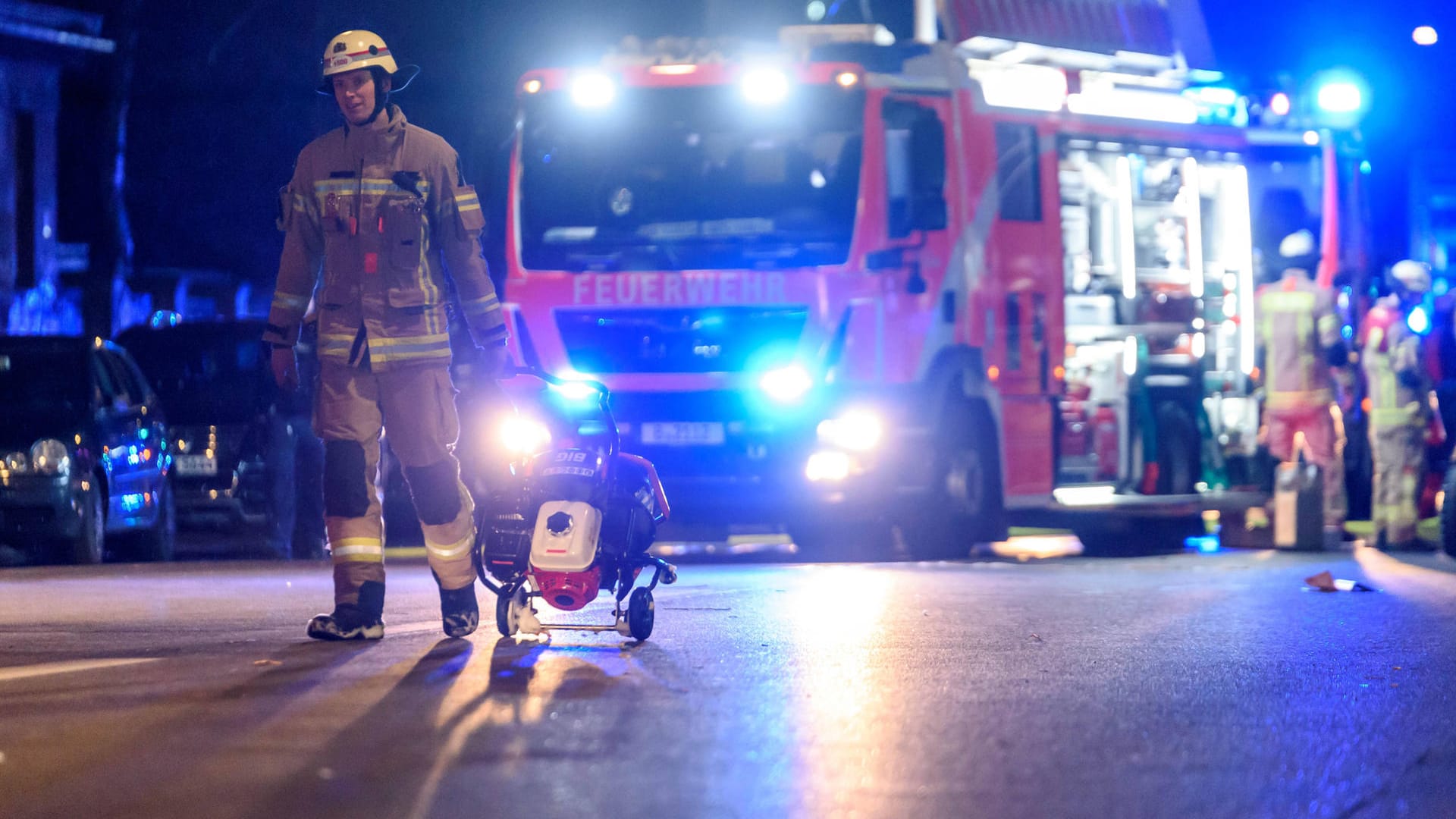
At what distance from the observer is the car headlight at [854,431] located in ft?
44.6

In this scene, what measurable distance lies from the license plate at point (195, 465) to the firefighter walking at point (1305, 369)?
306 inches

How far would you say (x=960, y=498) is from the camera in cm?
1445

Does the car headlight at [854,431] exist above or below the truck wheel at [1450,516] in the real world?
above

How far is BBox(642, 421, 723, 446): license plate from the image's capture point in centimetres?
1363

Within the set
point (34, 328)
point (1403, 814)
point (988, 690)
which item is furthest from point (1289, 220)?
point (34, 328)

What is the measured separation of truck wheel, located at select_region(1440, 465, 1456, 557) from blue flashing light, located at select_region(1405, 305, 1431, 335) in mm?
2964

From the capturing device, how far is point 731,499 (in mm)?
13719

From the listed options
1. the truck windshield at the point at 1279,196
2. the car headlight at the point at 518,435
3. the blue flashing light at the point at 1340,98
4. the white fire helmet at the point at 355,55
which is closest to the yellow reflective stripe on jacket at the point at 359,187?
the white fire helmet at the point at 355,55

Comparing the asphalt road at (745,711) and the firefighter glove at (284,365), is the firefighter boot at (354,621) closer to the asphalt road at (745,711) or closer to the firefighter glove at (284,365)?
the asphalt road at (745,711)

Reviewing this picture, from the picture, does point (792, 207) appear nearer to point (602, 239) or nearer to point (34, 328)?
point (602, 239)

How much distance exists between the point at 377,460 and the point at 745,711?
90.9 inches

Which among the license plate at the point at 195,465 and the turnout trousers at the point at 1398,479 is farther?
the turnout trousers at the point at 1398,479

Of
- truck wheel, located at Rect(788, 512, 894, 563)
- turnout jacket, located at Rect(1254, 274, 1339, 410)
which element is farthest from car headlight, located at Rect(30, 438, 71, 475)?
turnout jacket, located at Rect(1254, 274, 1339, 410)

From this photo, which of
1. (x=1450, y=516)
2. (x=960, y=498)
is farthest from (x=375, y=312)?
(x=1450, y=516)
